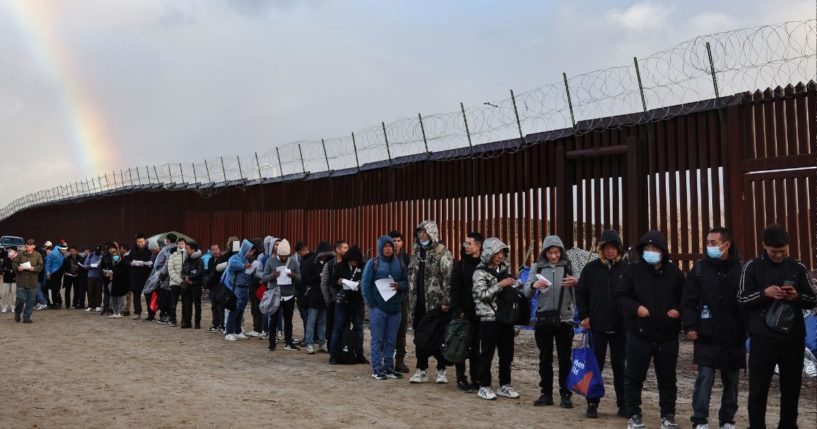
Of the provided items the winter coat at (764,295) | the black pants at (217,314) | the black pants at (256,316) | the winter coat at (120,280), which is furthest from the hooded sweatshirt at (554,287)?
the winter coat at (120,280)

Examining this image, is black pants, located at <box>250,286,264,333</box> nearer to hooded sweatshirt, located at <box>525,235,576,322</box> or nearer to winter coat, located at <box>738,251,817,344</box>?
hooded sweatshirt, located at <box>525,235,576,322</box>

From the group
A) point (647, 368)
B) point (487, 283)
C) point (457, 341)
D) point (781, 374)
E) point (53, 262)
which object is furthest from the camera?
point (53, 262)

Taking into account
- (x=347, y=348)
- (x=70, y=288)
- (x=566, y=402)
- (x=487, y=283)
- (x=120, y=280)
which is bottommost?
(x=566, y=402)

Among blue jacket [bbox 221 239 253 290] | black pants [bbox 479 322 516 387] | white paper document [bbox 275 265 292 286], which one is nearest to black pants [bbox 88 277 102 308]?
blue jacket [bbox 221 239 253 290]

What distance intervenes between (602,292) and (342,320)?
4100mm

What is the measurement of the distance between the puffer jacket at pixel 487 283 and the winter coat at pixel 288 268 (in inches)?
179

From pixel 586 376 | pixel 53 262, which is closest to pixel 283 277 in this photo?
pixel 586 376

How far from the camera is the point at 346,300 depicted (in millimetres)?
9500

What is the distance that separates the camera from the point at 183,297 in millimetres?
14125

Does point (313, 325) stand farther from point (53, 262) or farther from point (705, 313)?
point (53, 262)

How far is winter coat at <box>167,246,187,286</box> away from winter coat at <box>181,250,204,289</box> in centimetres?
16

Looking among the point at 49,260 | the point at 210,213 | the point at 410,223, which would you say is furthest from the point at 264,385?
the point at 210,213

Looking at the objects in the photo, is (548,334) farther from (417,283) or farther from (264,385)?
(264,385)

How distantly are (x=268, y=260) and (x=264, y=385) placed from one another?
3.71 m
